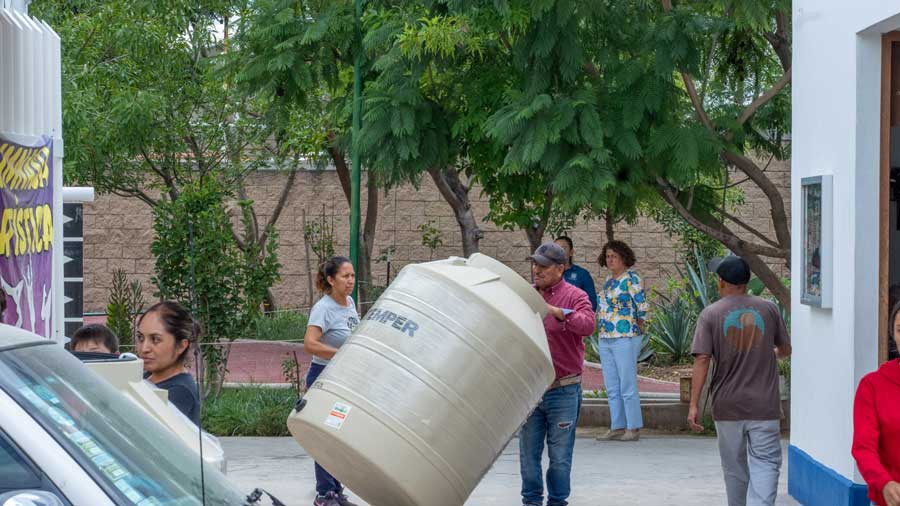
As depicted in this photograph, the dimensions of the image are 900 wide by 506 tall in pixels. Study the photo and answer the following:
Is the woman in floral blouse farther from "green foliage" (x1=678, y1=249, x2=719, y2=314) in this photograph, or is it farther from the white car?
the white car

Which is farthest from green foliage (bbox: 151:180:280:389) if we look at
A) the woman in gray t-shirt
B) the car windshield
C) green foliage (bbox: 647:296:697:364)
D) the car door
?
the car door

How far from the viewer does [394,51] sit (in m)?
11.7

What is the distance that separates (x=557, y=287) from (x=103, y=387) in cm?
516

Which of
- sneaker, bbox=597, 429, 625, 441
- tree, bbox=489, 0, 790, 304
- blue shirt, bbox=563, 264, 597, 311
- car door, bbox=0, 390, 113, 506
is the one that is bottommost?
sneaker, bbox=597, 429, 625, 441

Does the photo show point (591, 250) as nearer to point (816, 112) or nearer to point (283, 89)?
point (283, 89)

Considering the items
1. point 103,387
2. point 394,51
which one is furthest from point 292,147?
point 103,387

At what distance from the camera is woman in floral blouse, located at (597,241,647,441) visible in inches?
469

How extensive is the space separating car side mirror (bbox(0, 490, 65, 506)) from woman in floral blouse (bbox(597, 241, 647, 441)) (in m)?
9.32

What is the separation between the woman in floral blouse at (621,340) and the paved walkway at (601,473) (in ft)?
0.88

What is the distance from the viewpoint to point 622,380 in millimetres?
11820

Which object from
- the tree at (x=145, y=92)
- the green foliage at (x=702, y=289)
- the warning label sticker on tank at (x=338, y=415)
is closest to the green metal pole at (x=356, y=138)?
the tree at (x=145, y=92)

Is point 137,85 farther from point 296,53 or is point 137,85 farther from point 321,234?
point 321,234

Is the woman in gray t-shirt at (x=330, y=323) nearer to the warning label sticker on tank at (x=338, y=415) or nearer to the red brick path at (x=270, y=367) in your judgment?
the warning label sticker on tank at (x=338, y=415)

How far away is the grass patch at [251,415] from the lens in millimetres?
12336
